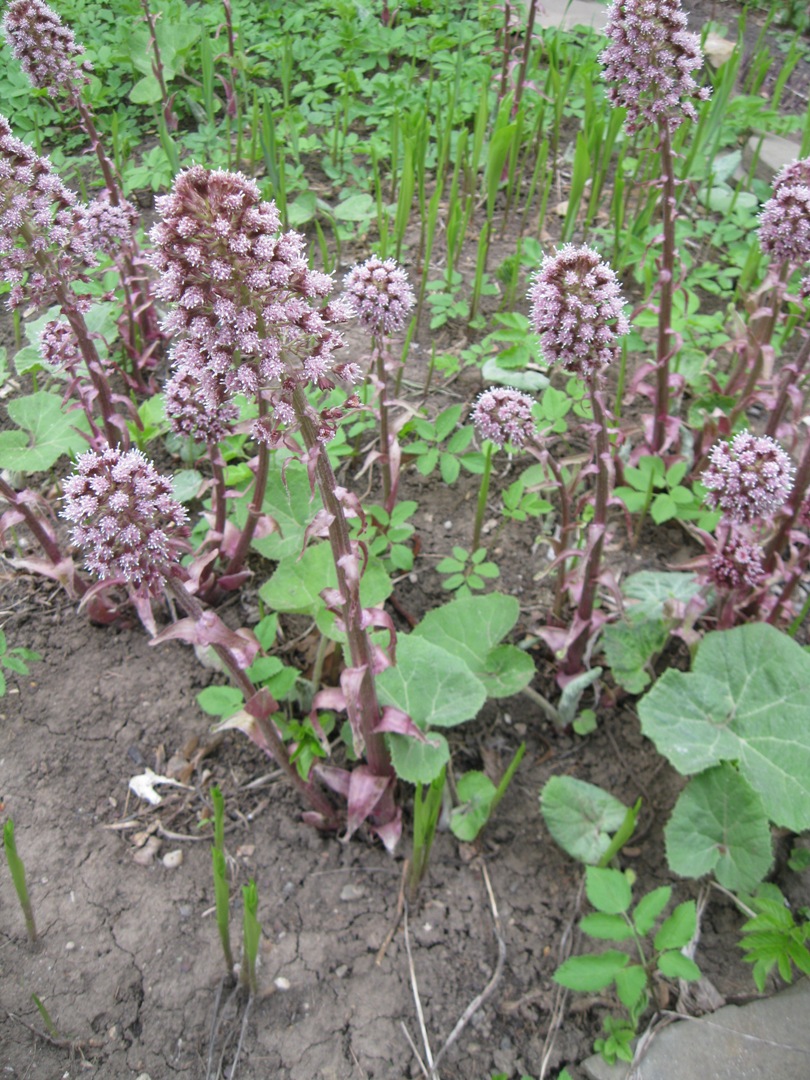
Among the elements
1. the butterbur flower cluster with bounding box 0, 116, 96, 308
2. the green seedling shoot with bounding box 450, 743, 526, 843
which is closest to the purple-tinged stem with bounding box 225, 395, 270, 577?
the butterbur flower cluster with bounding box 0, 116, 96, 308

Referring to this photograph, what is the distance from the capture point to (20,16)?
270 centimetres

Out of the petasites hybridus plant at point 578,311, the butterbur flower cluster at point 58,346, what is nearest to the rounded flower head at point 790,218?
the petasites hybridus plant at point 578,311

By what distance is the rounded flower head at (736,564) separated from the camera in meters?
2.22

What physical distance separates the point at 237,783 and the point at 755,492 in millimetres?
1626

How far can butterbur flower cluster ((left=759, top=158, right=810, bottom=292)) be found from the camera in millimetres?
2373

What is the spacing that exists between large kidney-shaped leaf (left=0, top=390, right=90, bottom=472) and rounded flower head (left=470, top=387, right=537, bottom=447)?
1398 millimetres

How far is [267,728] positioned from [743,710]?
1278 mm

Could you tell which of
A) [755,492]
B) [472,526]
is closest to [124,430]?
[472,526]

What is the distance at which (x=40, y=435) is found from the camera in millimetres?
2889

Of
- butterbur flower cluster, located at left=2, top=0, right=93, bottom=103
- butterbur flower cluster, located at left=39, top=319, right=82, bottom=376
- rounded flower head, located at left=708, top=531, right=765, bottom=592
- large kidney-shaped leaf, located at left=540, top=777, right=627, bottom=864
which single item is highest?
butterbur flower cluster, located at left=2, top=0, right=93, bottom=103

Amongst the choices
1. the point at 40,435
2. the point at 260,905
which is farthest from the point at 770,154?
the point at 260,905

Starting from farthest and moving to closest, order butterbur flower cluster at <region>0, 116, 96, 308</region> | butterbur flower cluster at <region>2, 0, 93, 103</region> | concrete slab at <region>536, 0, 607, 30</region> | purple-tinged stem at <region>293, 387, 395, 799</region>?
concrete slab at <region>536, 0, 607, 30</region> < butterbur flower cluster at <region>2, 0, 93, 103</region> < butterbur flower cluster at <region>0, 116, 96, 308</region> < purple-tinged stem at <region>293, 387, 395, 799</region>

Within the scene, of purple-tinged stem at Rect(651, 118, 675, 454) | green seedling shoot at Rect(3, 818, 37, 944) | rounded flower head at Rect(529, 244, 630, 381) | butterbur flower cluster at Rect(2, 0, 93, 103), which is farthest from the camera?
butterbur flower cluster at Rect(2, 0, 93, 103)

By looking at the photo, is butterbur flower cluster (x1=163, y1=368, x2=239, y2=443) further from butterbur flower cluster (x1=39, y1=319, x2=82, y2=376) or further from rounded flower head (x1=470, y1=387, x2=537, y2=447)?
rounded flower head (x1=470, y1=387, x2=537, y2=447)
